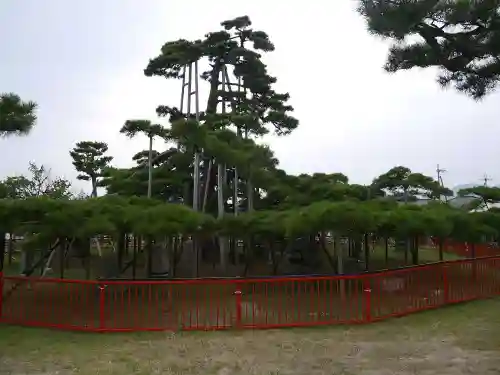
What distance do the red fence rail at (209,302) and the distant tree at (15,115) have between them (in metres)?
2.53

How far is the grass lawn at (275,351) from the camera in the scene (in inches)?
223

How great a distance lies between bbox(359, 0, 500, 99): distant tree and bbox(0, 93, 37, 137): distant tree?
5.75 meters

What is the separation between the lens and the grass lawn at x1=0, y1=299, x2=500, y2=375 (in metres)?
5.66

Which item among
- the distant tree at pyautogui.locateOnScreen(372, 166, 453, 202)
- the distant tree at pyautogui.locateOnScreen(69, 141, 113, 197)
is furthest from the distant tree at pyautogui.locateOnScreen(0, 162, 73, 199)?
the distant tree at pyautogui.locateOnScreen(372, 166, 453, 202)

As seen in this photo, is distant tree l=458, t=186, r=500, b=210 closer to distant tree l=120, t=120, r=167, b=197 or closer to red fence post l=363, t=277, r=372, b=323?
red fence post l=363, t=277, r=372, b=323

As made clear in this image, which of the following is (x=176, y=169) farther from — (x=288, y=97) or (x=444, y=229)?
(x=444, y=229)

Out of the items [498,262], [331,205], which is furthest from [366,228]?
[498,262]

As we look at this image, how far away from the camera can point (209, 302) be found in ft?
26.5

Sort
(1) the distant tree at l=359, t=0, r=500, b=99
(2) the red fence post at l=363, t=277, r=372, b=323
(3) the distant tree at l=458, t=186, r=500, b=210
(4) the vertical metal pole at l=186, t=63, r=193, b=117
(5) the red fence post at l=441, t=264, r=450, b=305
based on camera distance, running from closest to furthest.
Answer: (1) the distant tree at l=359, t=0, r=500, b=99, (2) the red fence post at l=363, t=277, r=372, b=323, (5) the red fence post at l=441, t=264, r=450, b=305, (3) the distant tree at l=458, t=186, r=500, b=210, (4) the vertical metal pole at l=186, t=63, r=193, b=117

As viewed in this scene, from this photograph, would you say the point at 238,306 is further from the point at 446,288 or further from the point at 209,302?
the point at 446,288

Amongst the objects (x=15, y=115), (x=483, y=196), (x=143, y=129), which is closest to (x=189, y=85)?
(x=143, y=129)

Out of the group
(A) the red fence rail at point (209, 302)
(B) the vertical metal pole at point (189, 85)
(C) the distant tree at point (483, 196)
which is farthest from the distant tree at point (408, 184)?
(A) the red fence rail at point (209, 302)

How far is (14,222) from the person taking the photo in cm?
935

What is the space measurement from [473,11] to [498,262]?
6.10 metres
